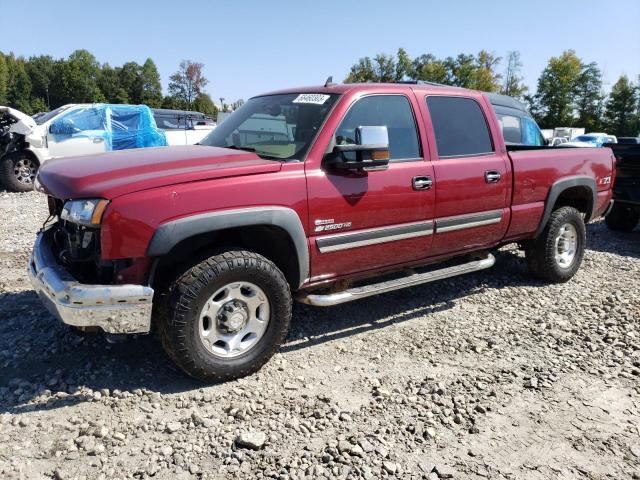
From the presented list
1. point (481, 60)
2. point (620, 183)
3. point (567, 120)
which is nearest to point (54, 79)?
point (481, 60)

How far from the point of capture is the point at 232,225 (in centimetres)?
301

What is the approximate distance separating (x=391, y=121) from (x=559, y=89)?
54607 millimetres

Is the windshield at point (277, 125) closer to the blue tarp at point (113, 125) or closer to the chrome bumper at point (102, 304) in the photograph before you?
the chrome bumper at point (102, 304)

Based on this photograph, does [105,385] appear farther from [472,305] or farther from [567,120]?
[567,120]

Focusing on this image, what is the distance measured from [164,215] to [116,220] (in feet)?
0.81

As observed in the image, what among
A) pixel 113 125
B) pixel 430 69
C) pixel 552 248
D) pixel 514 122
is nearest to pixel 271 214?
pixel 552 248

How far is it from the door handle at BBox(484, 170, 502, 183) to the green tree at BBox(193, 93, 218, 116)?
72.4 meters

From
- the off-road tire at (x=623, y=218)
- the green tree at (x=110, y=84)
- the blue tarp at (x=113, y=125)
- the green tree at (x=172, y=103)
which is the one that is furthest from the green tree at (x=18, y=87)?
the off-road tire at (x=623, y=218)

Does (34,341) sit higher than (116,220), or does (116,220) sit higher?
(116,220)

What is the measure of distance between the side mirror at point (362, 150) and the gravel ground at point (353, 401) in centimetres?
138

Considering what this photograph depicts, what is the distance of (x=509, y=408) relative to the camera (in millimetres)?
3059

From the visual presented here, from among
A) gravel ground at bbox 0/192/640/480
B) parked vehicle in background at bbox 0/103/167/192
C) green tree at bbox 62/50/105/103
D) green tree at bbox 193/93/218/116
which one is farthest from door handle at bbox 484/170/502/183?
green tree at bbox 62/50/105/103

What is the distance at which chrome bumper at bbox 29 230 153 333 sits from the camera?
2725 mm

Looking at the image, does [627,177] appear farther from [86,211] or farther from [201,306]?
[86,211]
